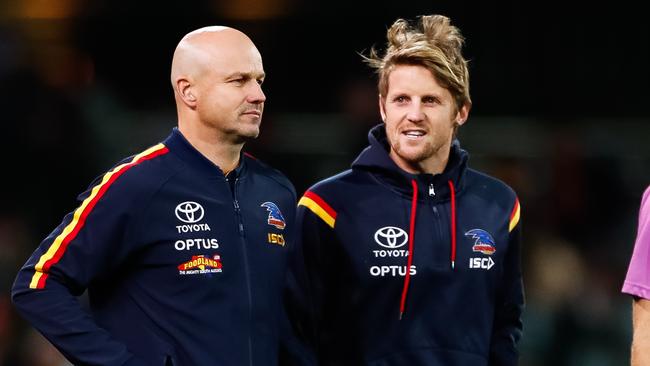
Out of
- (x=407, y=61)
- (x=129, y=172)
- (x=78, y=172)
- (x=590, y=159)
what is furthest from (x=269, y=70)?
(x=129, y=172)

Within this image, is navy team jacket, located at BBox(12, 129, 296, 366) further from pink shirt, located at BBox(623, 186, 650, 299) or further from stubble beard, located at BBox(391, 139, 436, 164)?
pink shirt, located at BBox(623, 186, 650, 299)

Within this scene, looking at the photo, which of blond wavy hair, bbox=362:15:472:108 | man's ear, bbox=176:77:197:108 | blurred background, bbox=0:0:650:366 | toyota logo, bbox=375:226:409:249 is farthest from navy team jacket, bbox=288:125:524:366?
blurred background, bbox=0:0:650:366

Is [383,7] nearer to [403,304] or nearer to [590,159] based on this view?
[590,159]

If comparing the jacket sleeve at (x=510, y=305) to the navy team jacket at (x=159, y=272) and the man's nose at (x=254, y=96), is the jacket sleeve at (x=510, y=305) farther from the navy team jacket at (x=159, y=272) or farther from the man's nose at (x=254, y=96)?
the man's nose at (x=254, y=96)

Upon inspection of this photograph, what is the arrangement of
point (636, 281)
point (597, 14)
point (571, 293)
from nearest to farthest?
Result: point (636, 281)
point (571, 293)
point (597, 14)

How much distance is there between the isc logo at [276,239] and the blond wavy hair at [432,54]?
689mm

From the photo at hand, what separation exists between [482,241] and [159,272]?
118cm

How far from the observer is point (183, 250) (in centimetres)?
361

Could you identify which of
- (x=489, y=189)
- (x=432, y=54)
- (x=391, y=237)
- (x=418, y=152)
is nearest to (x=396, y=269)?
(x=391, y=237)

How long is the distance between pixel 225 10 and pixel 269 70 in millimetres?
505

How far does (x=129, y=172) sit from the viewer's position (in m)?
3.61

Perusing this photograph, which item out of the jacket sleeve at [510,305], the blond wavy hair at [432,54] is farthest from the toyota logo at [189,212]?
the jacket sleeve at [510,305]

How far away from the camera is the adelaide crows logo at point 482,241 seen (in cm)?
419

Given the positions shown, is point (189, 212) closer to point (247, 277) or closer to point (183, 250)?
point (183, 250)
